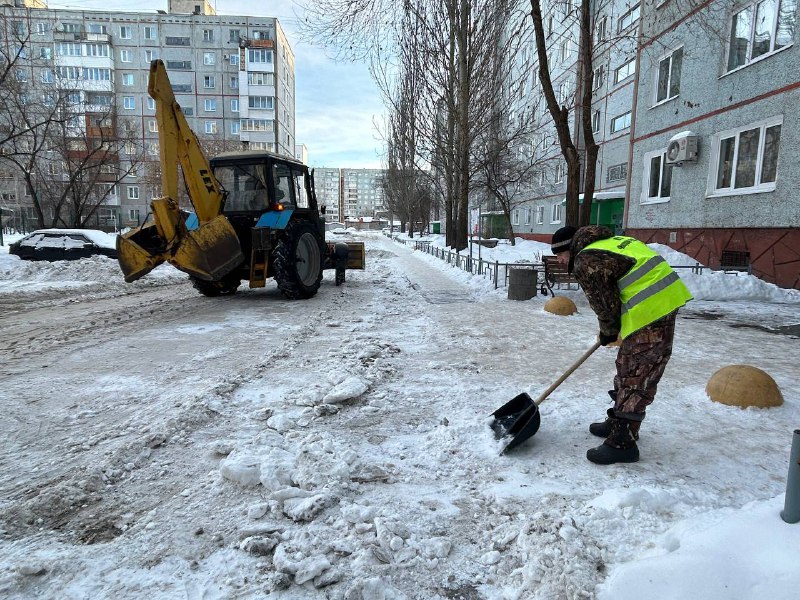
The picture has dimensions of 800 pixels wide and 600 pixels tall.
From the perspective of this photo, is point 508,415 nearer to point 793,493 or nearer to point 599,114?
point 793,493

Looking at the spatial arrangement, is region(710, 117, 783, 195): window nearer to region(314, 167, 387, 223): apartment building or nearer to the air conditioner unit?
the air conditioner unit

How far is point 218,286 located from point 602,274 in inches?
334

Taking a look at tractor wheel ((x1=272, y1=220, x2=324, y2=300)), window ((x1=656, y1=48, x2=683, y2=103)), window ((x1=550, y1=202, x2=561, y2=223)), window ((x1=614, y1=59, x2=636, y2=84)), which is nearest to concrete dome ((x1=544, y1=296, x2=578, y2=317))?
tractor wheel ((x1=272, y1=220, x2=324, y2=300))

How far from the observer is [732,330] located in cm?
740

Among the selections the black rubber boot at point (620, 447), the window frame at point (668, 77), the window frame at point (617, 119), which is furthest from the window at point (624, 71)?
the black rubber boot at point (620, 447)

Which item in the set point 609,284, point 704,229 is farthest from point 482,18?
point 609,284

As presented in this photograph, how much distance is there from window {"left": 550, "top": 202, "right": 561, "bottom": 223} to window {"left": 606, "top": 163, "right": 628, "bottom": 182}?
3879 mm

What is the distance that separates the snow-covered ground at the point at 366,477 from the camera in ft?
6.97

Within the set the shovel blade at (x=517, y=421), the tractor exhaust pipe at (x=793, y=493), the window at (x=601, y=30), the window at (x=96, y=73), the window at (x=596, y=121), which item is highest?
the window at (x=96, y=73)

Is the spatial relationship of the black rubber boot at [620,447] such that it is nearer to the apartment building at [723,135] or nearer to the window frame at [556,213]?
the apartment building at [723,135]

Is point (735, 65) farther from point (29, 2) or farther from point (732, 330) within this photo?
point (29, 2)

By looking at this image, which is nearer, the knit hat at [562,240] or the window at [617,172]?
the knit hat at [562,240]

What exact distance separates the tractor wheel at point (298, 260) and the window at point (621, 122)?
720 inches

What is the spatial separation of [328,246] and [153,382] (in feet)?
25.2
